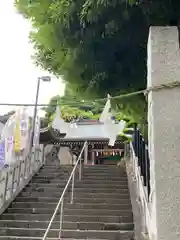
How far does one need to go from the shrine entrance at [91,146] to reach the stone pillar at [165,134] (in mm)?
11167

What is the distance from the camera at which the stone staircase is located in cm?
696

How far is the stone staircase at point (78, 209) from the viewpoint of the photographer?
6957 millimetres

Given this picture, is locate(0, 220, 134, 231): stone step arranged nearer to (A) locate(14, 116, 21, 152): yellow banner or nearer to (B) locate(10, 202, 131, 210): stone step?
(B) locate(10, 202, 131, 210): stone step

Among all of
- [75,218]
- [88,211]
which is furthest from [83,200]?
[75,218]

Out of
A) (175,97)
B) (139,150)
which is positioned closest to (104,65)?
(175,97)

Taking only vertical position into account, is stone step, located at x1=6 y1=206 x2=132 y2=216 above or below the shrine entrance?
below

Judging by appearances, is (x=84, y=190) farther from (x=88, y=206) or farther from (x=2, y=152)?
(x=2, y=152)

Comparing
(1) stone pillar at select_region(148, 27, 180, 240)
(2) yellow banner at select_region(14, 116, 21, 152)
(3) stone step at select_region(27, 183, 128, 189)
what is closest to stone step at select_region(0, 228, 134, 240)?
(2) yellow banner at select_region(14, 116, 21, 152)

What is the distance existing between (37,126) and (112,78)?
6958 mm

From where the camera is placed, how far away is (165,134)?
2539 millimetres

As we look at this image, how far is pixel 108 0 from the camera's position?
311cm

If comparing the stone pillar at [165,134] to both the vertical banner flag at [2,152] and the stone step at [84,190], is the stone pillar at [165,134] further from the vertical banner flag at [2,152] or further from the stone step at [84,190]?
the stone step at [84,190]

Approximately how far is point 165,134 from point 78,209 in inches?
234

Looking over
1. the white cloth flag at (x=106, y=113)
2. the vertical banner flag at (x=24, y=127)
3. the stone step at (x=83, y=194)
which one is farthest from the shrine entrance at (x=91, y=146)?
the white cloth flag at (x=106, y=113)
